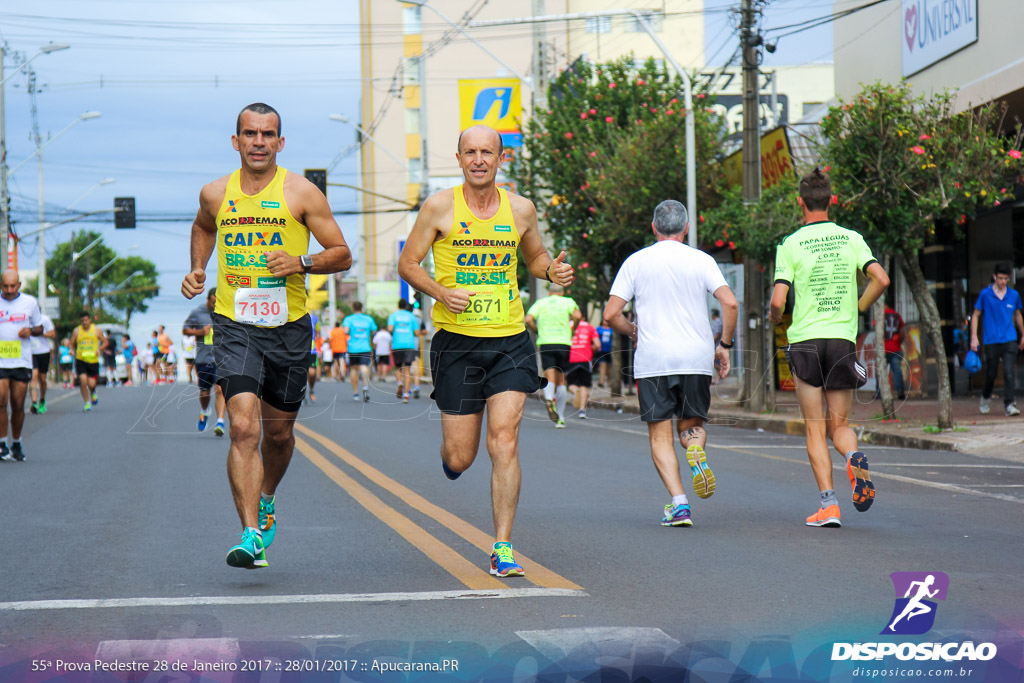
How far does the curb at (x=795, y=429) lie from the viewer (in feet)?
46.8

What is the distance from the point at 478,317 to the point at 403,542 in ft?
5.61

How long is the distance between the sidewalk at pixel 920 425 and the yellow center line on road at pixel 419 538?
3364 millimetres

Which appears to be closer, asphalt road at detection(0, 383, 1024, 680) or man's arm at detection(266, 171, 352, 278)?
asphalt road at detection(0, 383, 1024, 680)

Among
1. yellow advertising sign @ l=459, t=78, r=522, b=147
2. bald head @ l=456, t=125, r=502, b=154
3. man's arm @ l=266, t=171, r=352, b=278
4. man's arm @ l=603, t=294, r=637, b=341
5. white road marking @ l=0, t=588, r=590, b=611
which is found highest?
yellow advertising sign @ l=459, t=78, r=522, b=147

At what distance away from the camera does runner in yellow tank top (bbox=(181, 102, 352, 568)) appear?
6.33 metres

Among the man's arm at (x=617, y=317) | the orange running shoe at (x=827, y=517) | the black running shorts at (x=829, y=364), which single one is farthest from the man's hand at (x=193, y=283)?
the orange running shoe at (x=827, y=517)

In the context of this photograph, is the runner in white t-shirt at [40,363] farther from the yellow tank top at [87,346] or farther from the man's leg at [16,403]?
the yellow tank top at [87,346]

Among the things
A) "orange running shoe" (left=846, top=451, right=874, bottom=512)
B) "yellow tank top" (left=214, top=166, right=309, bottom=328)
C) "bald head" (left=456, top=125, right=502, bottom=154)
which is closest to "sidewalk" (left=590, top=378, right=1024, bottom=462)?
"orange running shoe" (left=846, top=451, right=874, bottom=512)

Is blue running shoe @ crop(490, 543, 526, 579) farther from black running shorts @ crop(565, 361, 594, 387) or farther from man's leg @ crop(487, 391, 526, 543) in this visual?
black running shorts @ crop(565, 361, 594, 387)

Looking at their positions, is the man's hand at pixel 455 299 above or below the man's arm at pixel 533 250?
below

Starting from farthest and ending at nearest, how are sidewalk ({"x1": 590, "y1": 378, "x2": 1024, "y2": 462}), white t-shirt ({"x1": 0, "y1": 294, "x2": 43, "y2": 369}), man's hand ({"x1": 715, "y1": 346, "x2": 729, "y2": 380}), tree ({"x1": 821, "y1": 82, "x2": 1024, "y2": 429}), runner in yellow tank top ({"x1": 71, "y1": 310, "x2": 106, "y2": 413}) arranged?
runner in yellow tank top ({"x1": 71, "y1": 310, "x2": 106, "y2": 413}) < tree ({"x1": 821, "y1": 82, "x2": 1024, "y2": 429}) < sidewalk ({"x1": 590, "y1": 378, "x2": 1024, "y2": 462}) < white t-shirt ({"x1": 0, "y1": 294, "x2": 43, "y2": 369}) < man's hand ({"x1": 715, "y1": 346, "x2": 729, "y2": 380})

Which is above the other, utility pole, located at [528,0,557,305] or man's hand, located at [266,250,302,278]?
utility pole, located at [528,0,557,305]

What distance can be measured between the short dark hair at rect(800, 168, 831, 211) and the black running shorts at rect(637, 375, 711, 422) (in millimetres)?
1286

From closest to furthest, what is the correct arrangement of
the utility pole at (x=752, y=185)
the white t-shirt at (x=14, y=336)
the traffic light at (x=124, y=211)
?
the white t-shirt at (x=14, y=336), the utility pole at (x=752, y=185), the traffic light at (x=124, y=211)
